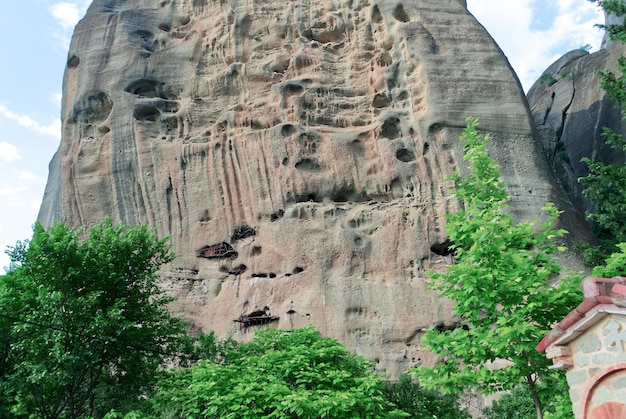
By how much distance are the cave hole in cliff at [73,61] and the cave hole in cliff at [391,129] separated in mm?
12410

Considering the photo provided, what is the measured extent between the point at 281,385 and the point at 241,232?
34.0ft

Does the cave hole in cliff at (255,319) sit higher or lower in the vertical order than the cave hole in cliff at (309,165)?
lower

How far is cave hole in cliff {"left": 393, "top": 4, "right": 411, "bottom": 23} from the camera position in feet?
74.7

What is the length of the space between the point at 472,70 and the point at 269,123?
23.5ft

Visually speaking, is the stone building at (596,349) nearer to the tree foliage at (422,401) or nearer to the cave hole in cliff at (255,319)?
the tree foliage at (422,401)

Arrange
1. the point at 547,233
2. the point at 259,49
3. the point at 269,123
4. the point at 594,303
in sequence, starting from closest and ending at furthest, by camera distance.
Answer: the point at 594,303
the point at 547,233
the point at 269,123
the point at 259,49

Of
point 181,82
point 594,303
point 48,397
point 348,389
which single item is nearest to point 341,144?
point 181,82

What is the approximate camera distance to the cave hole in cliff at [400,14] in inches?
897

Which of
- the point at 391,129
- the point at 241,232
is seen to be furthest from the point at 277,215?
the point at 391,129

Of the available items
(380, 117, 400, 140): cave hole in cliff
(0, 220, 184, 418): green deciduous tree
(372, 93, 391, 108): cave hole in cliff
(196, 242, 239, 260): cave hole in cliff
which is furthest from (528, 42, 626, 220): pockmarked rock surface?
(0, 220, 184, 418): green deciduous tree

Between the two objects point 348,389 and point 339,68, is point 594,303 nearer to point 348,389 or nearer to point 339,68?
point 348,389

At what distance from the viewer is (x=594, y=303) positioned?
7.13 m

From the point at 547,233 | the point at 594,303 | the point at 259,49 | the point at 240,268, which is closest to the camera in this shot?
the point at 594,303

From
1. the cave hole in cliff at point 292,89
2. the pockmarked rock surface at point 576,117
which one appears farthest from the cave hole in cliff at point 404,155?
the pockmarked rock surface at point 576,117
